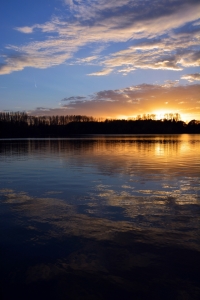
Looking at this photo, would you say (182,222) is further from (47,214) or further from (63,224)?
(47,214)

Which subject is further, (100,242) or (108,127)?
(108,127)

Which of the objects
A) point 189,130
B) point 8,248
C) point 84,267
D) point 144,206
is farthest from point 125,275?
point 189,130

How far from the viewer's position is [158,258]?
19.5 feet

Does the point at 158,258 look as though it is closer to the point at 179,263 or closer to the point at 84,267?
the point at 179,263

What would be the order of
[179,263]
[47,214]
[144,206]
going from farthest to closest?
1. [144,206]
2. [47,214]
3. [179,263]

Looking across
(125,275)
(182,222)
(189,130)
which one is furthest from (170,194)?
(189,130)

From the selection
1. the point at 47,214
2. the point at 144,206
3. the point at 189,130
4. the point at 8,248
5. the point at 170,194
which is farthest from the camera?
the point at 189,130

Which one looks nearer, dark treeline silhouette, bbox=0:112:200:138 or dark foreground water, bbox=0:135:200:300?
dark foreground water, bbox=0:135:200:300

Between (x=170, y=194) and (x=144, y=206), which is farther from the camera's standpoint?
(x=170, y=194)

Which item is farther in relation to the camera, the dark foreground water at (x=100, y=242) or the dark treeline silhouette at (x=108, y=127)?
the dark treeline silhouette at (x=108, y=127)

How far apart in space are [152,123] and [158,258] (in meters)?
184

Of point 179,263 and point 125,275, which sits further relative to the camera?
point 179,263

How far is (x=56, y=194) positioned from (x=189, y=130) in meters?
177

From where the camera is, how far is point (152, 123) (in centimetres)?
18562
